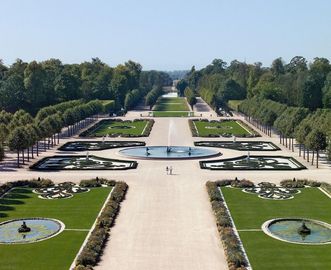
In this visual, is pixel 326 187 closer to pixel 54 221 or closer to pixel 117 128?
pixel 54 221

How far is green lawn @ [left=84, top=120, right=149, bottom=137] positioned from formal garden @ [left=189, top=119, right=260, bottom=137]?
11075 millimetres

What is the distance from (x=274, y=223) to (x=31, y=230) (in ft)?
62.2

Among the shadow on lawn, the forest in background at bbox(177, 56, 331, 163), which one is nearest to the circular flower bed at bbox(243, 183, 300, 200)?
the forest in background at bbox(177, 56, 331, 163)

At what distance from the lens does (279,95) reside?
465 ft

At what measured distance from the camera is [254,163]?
226 ft

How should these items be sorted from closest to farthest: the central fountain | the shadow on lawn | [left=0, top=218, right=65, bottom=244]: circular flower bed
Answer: [left=0, top=218, right=65, bottom=244]: circular flower bed
the shadow on lawn
the central fountain

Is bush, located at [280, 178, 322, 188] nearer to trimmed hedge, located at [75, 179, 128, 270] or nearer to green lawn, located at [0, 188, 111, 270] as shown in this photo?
trimmed hedge, located at [75, 179, 128, 270]

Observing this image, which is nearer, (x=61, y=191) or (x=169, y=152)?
(x=61, y=191)

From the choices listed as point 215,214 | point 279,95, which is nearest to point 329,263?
point 215,214

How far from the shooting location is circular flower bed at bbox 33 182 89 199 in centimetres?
5044

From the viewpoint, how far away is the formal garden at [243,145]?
81.0 meters

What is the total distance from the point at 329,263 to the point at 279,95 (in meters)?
112

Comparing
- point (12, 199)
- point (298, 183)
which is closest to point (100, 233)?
point (12, 199)

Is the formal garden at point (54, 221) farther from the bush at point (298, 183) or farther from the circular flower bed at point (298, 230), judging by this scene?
the bush at point (298, 183)
